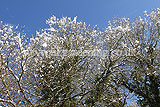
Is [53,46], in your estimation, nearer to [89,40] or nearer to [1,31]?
[89,40]

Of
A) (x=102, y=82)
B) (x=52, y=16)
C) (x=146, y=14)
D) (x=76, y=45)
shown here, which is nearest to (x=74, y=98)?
(x=102, y=82)

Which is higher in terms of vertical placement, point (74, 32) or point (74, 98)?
point (74, 32)

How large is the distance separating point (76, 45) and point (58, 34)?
1215 millimetres

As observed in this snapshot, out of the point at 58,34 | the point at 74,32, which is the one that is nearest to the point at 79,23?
the point at 74,32

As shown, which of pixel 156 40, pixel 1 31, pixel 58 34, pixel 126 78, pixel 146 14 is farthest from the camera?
pixel 146 14

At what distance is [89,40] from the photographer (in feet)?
26.8

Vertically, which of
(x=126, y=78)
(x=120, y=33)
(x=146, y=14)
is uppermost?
(x=146, y=14)

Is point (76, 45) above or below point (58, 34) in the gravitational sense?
below

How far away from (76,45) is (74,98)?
270 cm

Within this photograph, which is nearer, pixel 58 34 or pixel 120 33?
pixel 120 33

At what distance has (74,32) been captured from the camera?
8211 millimetres

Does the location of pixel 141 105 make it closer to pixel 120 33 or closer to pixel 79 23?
pixel 120 33

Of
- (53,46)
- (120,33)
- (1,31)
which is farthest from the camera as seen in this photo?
(53,46)

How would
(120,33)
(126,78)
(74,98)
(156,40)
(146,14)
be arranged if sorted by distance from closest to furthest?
1. (74,98)
2. (120,33)
3. (126,78)
4. (156,40)
5. (146,14)
